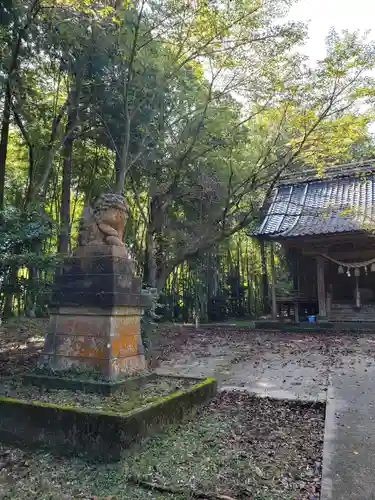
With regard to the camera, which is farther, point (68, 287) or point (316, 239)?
point (316, 239)

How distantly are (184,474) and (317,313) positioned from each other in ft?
41.2

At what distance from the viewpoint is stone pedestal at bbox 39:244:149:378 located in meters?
4.31

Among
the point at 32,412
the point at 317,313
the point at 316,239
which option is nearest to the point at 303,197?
the point at 316,239

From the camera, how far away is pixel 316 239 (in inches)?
539

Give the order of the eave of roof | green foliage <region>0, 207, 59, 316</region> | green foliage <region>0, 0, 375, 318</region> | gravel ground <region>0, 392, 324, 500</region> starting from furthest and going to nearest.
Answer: the eave of roof
green foliage <region>0, 0, 375, 318</region>
green foliage <region>0, 207, 59, 316</region>
gravel ground <region>0, 392, 324, 500</region>

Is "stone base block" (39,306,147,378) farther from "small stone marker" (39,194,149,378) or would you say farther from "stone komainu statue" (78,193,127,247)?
"stone komainu statue" (78,193,127,247)

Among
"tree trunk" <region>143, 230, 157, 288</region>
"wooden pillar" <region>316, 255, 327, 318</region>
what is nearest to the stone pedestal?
"tree trunk" <region>143, 230, 157, 288</region>

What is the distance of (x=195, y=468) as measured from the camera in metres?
3.16

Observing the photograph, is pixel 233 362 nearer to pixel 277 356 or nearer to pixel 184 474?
pixel 277 356

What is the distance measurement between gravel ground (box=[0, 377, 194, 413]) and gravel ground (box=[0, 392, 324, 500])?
1.23 feet

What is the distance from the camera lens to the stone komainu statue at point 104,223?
4.73 m

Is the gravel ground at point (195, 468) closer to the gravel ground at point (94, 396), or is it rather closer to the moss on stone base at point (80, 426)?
the moss on stone base at point (80, 426)

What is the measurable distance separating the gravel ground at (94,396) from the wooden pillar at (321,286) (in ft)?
33.0

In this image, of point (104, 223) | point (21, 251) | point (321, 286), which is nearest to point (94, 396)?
point (104, 223)
